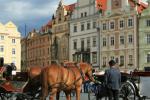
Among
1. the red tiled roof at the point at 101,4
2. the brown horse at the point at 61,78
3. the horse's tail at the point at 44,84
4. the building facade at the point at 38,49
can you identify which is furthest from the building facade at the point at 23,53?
the horse's tail at the point at 44,84

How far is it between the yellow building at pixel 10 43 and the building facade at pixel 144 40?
3208cm

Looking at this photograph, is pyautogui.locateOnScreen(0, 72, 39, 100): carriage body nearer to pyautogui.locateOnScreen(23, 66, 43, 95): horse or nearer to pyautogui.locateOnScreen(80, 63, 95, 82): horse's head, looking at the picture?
pyautogui.locateOnScreen(23, 66, 43, 95): horse

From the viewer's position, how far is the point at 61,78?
12219 millimetres

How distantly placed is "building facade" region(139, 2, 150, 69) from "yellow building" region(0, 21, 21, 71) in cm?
3208

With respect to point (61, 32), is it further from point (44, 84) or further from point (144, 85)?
point (44, 84)

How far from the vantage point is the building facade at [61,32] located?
69.7 meters

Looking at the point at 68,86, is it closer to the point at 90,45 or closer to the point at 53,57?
the point at 90,45

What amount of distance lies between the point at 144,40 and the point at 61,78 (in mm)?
46430

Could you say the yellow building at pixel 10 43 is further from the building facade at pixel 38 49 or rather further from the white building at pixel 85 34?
the white building at pixel 85 34

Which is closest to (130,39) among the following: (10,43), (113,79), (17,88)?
(10,43)

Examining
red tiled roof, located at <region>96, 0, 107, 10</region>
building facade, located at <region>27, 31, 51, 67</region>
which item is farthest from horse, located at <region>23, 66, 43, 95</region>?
building facade, located at <region>27, 31, 51, 67</region>

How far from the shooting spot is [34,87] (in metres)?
14.6

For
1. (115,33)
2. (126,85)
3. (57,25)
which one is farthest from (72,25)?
(126,85)

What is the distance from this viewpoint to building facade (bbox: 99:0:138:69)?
58719mm
